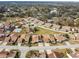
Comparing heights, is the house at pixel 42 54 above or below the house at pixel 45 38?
below

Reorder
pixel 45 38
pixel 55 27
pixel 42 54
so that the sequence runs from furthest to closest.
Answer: pixel 55 27 → pixel 45 38 → pixel 42 54

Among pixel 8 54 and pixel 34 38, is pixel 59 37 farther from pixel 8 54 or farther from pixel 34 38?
pixel 8 54

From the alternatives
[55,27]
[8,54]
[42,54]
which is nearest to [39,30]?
[55,27]

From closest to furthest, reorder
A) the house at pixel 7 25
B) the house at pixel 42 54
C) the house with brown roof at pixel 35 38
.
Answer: the house at pixel 42 54, the house with brown roof at pixel 35 38, the house at pixel 7 25

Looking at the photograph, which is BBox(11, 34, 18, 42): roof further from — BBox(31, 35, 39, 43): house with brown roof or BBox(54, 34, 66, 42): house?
BBox(54, 34, 66, 42): house

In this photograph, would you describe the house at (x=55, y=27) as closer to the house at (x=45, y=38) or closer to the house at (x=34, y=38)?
the house at (x=45, y=38)

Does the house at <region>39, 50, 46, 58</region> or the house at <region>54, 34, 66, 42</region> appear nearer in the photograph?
the house at <region>39, 50, 46, 58</region>

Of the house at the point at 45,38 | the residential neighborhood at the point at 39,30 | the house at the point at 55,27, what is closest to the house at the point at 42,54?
the residential neighborhood at the point at 39,30

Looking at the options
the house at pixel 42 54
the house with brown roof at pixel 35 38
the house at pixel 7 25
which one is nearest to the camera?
the house at pixel 42 54

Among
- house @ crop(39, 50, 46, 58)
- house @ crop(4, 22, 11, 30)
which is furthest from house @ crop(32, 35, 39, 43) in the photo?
house @ crop(4, 22, 11, 30)

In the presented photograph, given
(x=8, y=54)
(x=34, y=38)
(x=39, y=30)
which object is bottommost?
(x=8, y=54)

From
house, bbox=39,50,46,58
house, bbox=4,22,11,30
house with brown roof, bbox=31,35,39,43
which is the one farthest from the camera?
house, bbox=4,22,11,30

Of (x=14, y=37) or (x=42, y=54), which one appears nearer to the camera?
(x=42, y=54)

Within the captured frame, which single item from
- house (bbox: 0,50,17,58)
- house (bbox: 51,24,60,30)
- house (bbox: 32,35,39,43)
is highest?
house (bbox: 51,24,60,30)
